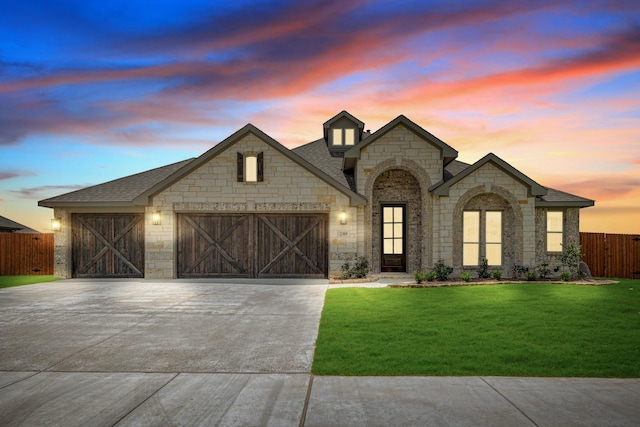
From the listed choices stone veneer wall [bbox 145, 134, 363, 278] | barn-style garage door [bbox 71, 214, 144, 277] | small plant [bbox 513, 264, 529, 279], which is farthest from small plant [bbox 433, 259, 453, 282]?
barn-style garage door [bbox 71, 214, 144, 277]

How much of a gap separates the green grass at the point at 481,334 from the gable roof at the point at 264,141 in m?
5.18

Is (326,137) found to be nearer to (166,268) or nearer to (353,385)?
(166,268)

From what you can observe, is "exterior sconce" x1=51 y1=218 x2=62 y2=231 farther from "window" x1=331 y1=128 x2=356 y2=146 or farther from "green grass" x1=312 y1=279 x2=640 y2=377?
"window" x1=331 y1=128 x2=356 y2=146

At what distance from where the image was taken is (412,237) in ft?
63.5

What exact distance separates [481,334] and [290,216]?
10.8 metres

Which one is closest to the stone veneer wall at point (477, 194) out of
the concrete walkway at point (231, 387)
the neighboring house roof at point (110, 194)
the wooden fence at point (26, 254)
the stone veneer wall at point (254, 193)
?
the stone veneer wall at point (254, 193)

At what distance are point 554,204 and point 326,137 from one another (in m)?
11.2

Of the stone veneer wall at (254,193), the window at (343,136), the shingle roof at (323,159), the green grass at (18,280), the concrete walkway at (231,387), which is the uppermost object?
the window at (343,136)

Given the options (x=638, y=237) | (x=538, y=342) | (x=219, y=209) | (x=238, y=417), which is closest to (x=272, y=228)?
(x=219, y=209)

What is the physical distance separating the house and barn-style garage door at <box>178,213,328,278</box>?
0.04 m

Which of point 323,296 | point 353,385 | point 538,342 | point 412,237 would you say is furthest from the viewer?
point 412,237

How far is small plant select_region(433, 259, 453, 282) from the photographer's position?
55.4ft

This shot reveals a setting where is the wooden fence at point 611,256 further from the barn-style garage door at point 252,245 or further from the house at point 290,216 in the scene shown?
the barn-style garage door at point 252,245

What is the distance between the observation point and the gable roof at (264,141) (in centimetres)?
1747
